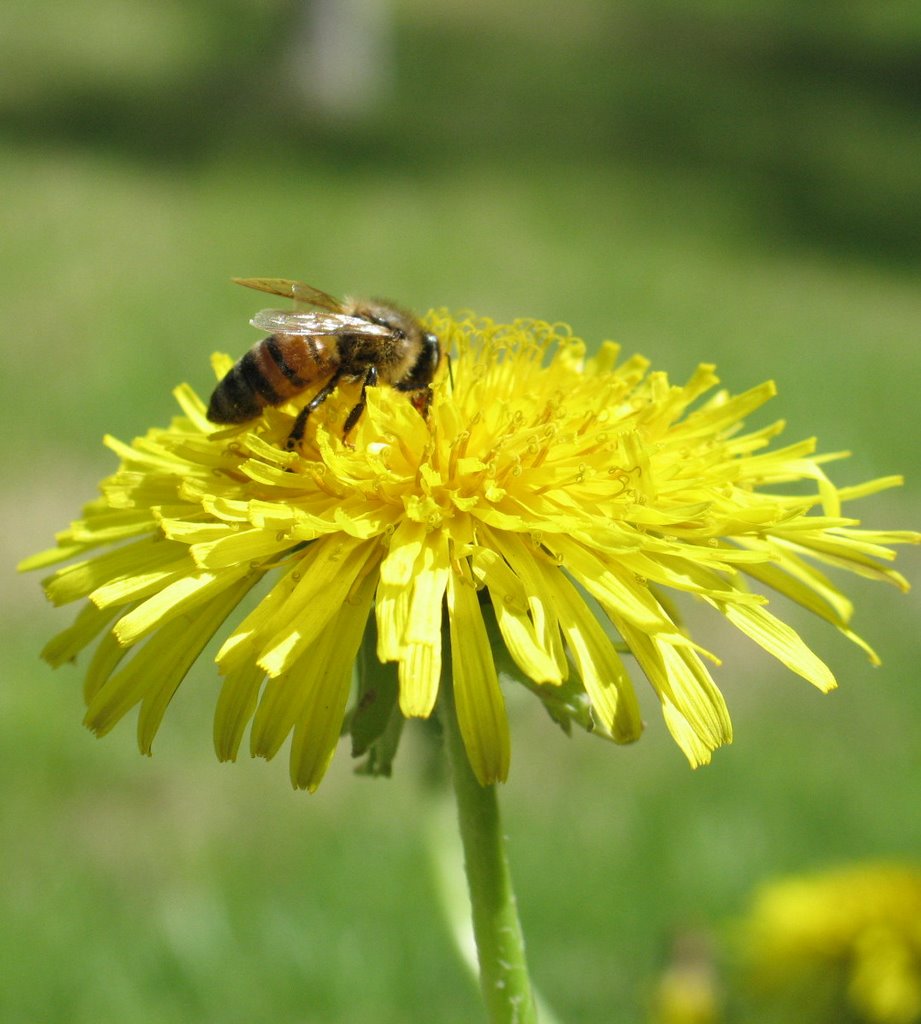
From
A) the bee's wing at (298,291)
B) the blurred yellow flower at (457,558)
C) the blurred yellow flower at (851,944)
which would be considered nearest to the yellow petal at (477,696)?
the blurred yellow flower at (457,558)

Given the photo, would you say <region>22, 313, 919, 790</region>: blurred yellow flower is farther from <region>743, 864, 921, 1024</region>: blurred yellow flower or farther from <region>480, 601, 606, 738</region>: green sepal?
<region>743, 864, 921, 1024</region>: blurred yellow flower

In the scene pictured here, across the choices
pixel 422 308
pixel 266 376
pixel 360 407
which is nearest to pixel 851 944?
pixel 360 407

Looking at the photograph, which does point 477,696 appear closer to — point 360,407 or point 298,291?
point 360,407

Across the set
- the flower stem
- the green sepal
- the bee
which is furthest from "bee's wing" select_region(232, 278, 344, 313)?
the flower stem

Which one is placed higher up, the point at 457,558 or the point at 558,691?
the point at 457,558

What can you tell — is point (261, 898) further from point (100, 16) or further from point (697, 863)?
point (100, 16)

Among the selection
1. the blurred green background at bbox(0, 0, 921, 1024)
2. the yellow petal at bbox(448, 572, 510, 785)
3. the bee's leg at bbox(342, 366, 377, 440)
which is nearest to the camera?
the yellow petal at bbox(448, 572, 510, 785)
